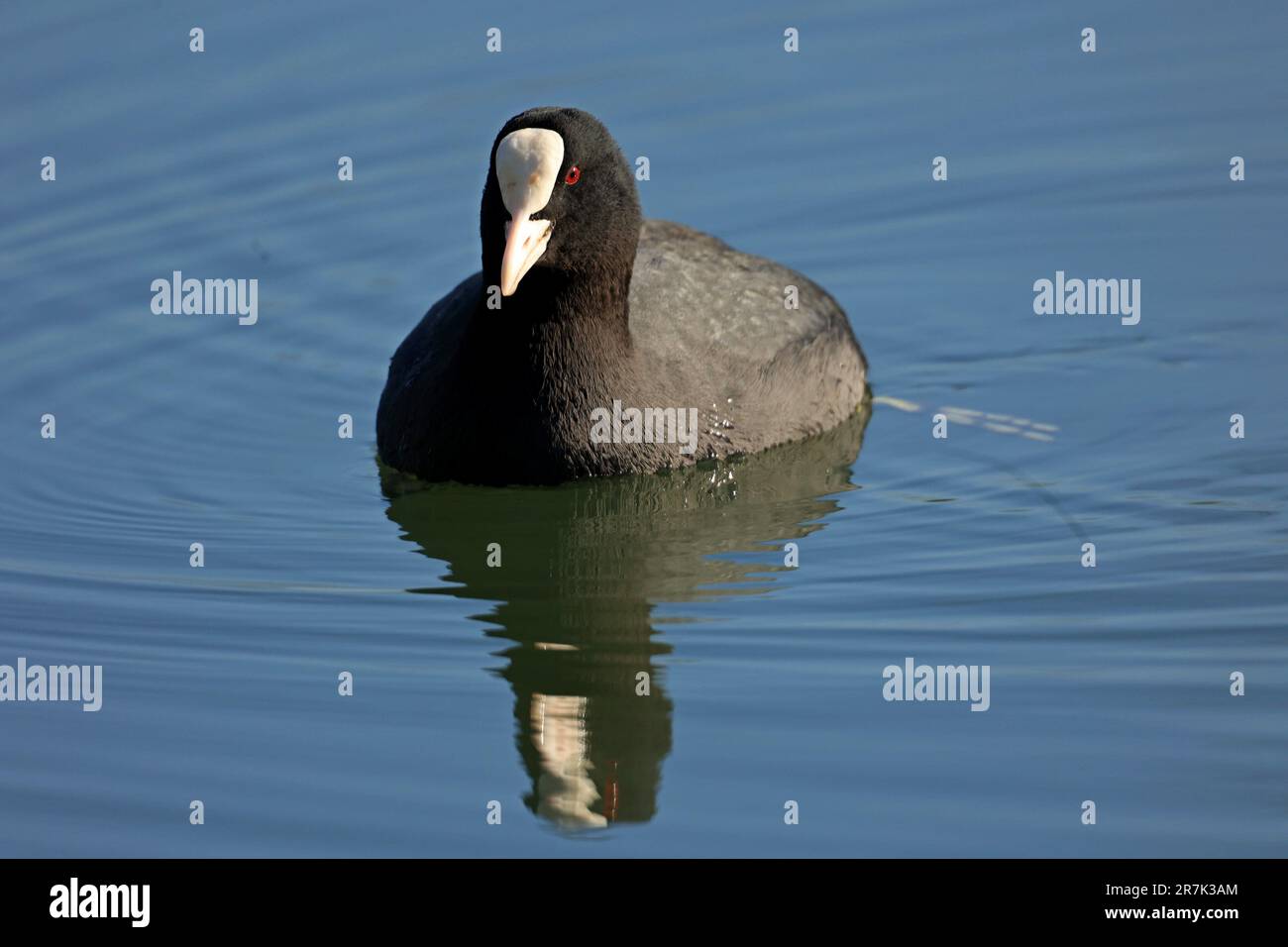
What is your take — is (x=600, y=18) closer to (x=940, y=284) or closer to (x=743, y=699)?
(x=940, y=284)

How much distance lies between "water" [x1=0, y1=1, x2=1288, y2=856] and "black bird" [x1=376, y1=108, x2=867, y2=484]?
22 cm

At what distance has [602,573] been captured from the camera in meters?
9.88

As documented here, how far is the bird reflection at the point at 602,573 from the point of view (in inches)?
323

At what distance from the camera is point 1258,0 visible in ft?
51.2

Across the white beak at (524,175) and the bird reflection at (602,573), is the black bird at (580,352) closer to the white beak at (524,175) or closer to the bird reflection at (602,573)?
the white beak at (524,175)

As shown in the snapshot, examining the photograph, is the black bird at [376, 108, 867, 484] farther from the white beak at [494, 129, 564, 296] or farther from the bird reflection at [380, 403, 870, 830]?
the bird reflection at [380, 403, 870, 830]

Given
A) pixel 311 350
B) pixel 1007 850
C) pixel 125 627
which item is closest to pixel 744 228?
pixel 311 350

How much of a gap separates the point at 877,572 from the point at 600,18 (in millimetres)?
6811

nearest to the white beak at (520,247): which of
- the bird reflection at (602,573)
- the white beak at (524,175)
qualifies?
the white beak at (524,175)

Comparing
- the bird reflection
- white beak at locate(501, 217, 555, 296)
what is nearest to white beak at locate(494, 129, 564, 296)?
white beak at locate(501, 217, 555, 296)

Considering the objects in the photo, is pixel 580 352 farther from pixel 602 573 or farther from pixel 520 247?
pixel 602 573

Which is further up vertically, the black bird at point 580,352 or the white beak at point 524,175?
the white beak at point 524,175

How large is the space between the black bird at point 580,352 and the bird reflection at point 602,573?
0.14m

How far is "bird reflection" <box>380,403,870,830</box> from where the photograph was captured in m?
8.20
